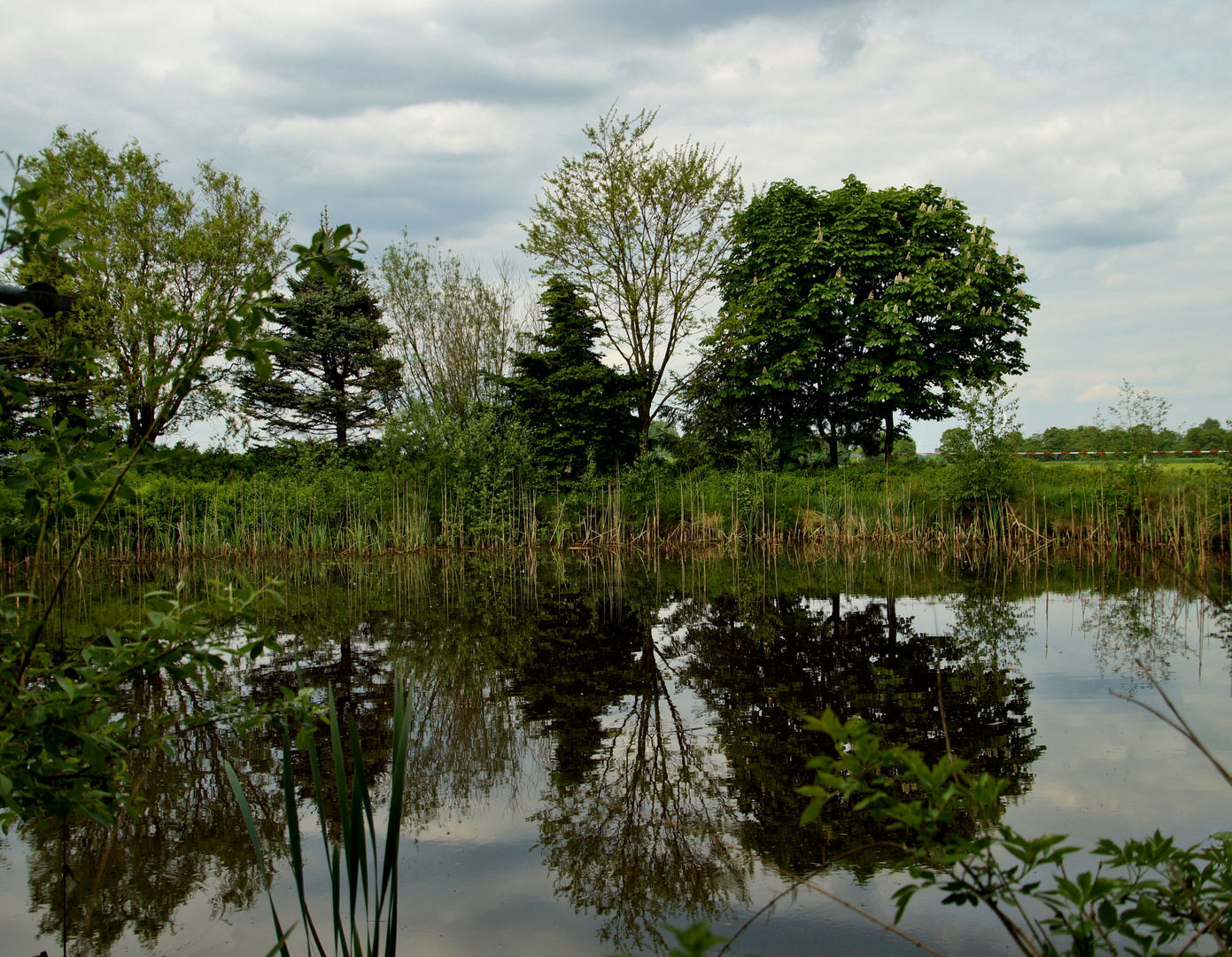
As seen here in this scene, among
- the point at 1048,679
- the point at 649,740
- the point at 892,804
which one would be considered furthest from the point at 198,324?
the point at 1048,679

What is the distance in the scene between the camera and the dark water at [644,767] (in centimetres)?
270

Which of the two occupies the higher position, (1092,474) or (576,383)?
(576,383)

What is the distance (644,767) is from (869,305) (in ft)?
66.4

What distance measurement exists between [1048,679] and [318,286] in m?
23.7

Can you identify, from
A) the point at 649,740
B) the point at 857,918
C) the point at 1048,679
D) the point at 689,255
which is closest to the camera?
the point at 857,918

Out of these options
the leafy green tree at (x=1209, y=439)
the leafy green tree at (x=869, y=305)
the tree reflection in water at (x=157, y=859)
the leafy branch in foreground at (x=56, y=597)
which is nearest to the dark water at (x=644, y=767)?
the tree reflection in water at (x=157, y=859)

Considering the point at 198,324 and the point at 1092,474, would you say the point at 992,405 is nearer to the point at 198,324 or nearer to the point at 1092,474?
the point at 1092,474

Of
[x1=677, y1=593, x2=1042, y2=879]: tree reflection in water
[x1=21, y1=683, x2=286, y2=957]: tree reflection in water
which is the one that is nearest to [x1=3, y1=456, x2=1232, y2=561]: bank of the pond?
[x1=677, y1=593, x2=1042, y2=879]: tree reflection in water

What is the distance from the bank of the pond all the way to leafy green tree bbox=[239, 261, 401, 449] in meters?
3.18

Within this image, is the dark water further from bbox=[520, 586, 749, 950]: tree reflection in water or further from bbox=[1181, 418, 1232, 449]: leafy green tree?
bbox=[1181, 418, 1232, 449]: leafy green tree

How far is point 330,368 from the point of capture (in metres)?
24.4

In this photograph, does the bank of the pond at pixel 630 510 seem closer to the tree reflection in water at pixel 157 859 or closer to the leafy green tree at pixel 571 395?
the leafy green tree at pixel 571 395

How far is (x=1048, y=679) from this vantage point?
5.80m

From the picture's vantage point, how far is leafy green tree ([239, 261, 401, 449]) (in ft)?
77.3
